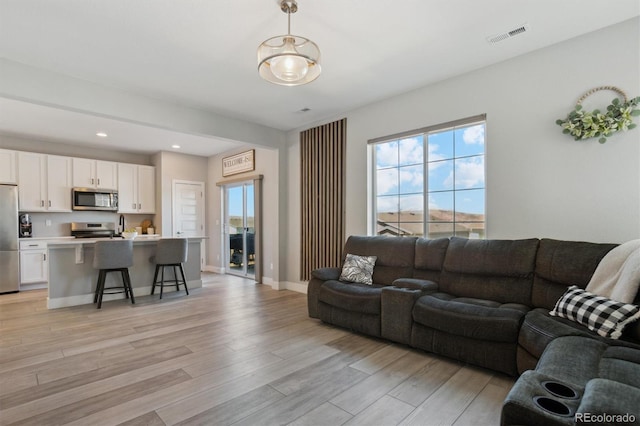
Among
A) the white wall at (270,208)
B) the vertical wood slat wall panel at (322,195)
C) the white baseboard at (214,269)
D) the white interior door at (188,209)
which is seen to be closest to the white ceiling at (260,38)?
the vertical wood slat wall panel at (322,195)

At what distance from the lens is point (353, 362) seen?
2.69 meters

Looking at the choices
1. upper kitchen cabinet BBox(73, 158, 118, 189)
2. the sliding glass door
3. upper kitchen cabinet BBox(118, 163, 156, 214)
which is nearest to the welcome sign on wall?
the sliding glass door

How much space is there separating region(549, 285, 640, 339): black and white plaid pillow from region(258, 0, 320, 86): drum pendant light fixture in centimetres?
254

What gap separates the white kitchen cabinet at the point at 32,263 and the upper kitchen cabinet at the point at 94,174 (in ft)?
4.36

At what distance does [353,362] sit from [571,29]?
3450 mm

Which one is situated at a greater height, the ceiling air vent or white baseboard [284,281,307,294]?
the ceiling air vent

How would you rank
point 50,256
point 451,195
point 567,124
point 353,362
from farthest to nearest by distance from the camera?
1. point 50,256
2. point 451,195
3. point 567,124
4. point 353,362

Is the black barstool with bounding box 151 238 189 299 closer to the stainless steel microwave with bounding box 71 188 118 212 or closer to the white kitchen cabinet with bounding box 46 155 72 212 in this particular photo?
the stainless steel microwave with bounding box 71 188 118 212

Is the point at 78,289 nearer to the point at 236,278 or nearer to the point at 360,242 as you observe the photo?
the point at 236,278

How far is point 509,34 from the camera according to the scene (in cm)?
281

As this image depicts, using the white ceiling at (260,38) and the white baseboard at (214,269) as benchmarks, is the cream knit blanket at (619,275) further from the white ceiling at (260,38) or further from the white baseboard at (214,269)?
the white baseboard at (214,269)

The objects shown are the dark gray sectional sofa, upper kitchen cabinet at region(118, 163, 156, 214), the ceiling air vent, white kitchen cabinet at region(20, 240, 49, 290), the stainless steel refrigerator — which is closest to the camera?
the dark gray sectional sofa

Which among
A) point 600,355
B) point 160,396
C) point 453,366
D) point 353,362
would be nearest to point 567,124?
point 600,355

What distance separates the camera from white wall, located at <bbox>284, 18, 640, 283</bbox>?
265 cm
